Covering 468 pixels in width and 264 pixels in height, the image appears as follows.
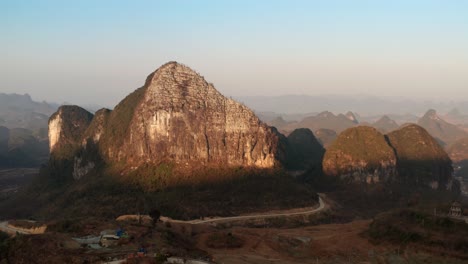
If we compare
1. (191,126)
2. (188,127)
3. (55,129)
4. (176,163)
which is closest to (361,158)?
(191,126)

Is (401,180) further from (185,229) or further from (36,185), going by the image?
(36,185)

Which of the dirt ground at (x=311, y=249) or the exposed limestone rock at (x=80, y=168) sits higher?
the exposed limestone rock at (x=80, y=168)

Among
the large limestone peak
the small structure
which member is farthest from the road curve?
Result: the small structure

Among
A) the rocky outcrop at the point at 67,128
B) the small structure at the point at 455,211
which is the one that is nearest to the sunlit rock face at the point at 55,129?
the rocky outcrop at the point at 67,128

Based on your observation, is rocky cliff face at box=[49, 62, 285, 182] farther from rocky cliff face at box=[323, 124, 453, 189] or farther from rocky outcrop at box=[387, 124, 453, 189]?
rocky outcrop at box=[387, 124, 453, 189]

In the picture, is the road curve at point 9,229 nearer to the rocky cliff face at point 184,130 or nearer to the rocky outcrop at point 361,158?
the rocky cliff face at point 184,130

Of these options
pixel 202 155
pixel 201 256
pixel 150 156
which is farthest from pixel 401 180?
pixel 201 256
